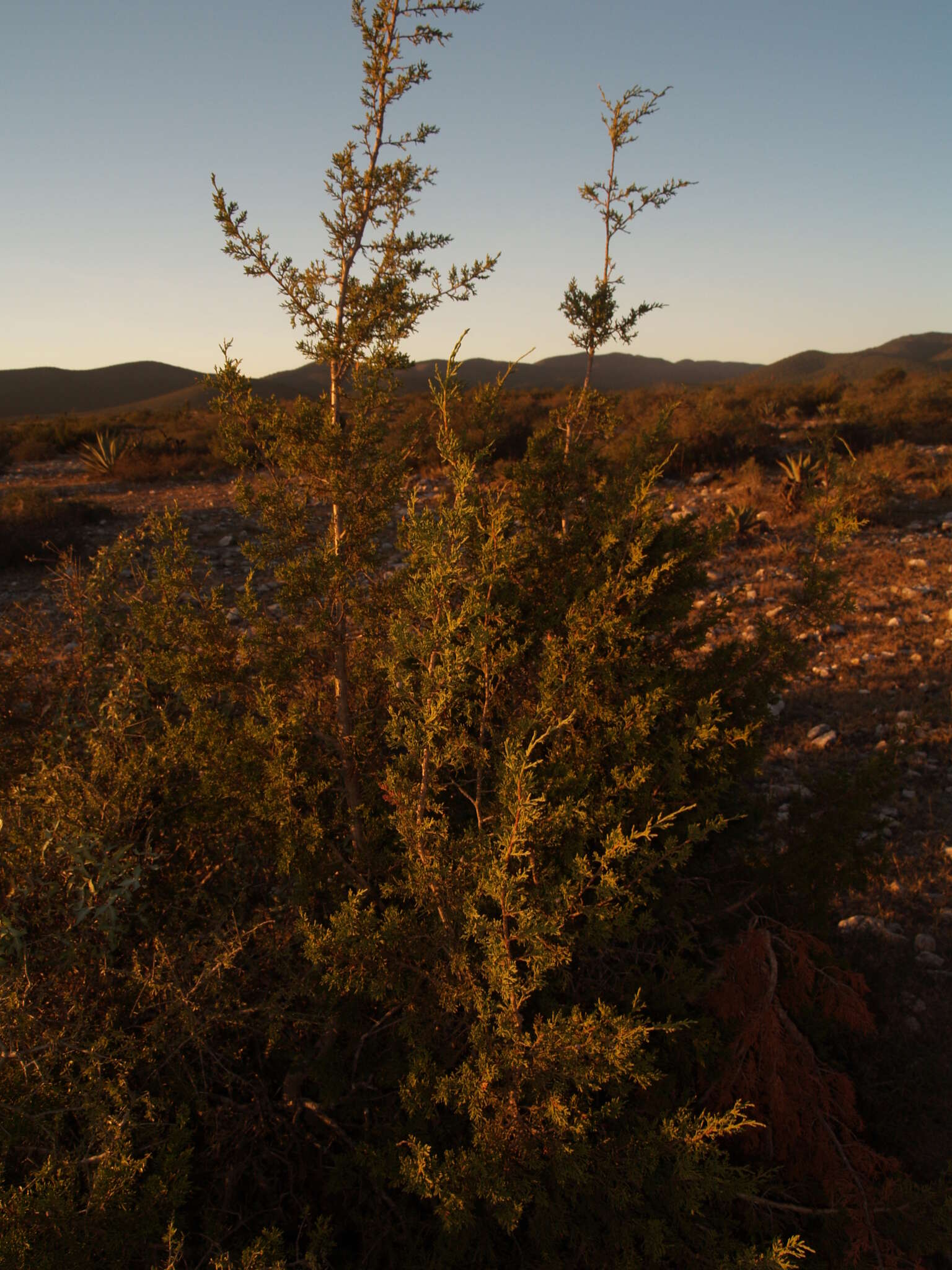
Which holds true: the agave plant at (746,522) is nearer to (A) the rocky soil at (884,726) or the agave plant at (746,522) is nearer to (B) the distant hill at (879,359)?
(A) the rocky soil at (884,726)

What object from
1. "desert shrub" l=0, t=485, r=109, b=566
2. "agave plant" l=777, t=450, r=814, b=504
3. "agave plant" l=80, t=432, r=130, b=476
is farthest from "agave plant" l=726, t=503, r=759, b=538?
"agave plant" l=80, t=432, r=130, b=476

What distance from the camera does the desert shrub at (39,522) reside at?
949 cm

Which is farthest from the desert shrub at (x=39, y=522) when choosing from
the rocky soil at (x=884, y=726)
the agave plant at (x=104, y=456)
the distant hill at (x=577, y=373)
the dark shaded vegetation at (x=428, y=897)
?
the distant hill at (x=577, y=373)

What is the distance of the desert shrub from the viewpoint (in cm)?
949

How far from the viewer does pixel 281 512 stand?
106 inches

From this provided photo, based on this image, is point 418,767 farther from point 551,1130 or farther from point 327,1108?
point 327,1108

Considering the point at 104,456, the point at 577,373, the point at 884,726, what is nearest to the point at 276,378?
the point at 577,373

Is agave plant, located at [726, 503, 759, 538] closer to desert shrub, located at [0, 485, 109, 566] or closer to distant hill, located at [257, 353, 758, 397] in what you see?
desert shrub, located at [0, 485, 109, 566]

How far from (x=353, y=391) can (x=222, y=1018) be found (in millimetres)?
2429

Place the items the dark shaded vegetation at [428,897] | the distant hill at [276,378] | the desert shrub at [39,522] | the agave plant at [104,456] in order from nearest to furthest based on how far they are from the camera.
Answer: the dark shaded vegetation at [428,897], the desert shrub at [39,522], the agave plant at [104,456], the distant hill at [276,378]

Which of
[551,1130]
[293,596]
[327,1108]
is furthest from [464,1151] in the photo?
[293,596]

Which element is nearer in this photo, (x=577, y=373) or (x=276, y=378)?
(x=276, y=378)

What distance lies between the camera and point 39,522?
10281 mm

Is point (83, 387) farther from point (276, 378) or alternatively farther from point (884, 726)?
point (884, 726)
